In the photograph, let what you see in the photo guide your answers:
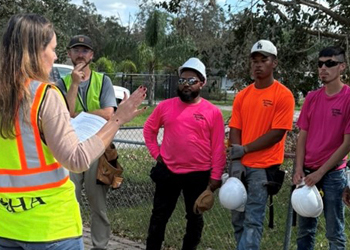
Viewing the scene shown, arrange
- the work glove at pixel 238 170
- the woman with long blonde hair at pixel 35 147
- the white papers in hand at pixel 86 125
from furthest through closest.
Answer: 1. the work glove at pixel 238 170
2. the white papers in hand at pixel 86 125
3. the woman with long blonde hair at pixel 35 147

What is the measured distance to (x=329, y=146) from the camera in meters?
3.97

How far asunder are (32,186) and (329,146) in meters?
2.51

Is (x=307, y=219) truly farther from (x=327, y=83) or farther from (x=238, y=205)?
(x=327, y=83)

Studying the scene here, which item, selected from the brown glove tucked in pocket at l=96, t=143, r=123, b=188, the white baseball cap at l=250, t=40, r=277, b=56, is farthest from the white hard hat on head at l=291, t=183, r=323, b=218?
the brown glove tucked in pocket at l=96, t=143, r=123, b=188

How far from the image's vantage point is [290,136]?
28.3 ft

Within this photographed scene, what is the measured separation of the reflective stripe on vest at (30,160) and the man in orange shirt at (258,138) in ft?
6.83

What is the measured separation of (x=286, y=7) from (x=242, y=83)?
119 centimetres

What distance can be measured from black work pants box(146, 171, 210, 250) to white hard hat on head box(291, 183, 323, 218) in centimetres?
88

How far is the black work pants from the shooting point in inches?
174

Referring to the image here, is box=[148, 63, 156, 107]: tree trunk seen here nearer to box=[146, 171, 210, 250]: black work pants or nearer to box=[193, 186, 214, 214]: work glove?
box=[146, 171, 210, 250]: black work pants

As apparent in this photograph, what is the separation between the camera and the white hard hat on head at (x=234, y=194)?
13.2ft

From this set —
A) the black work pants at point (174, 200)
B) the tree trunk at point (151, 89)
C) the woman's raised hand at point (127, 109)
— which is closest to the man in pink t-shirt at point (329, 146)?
the black work pants at point (174, 200)

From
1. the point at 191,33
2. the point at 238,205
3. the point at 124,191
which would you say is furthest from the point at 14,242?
the point at 191,33

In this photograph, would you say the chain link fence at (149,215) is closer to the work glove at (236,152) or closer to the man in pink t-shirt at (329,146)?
the man in pink t-shirt at (329,146)
